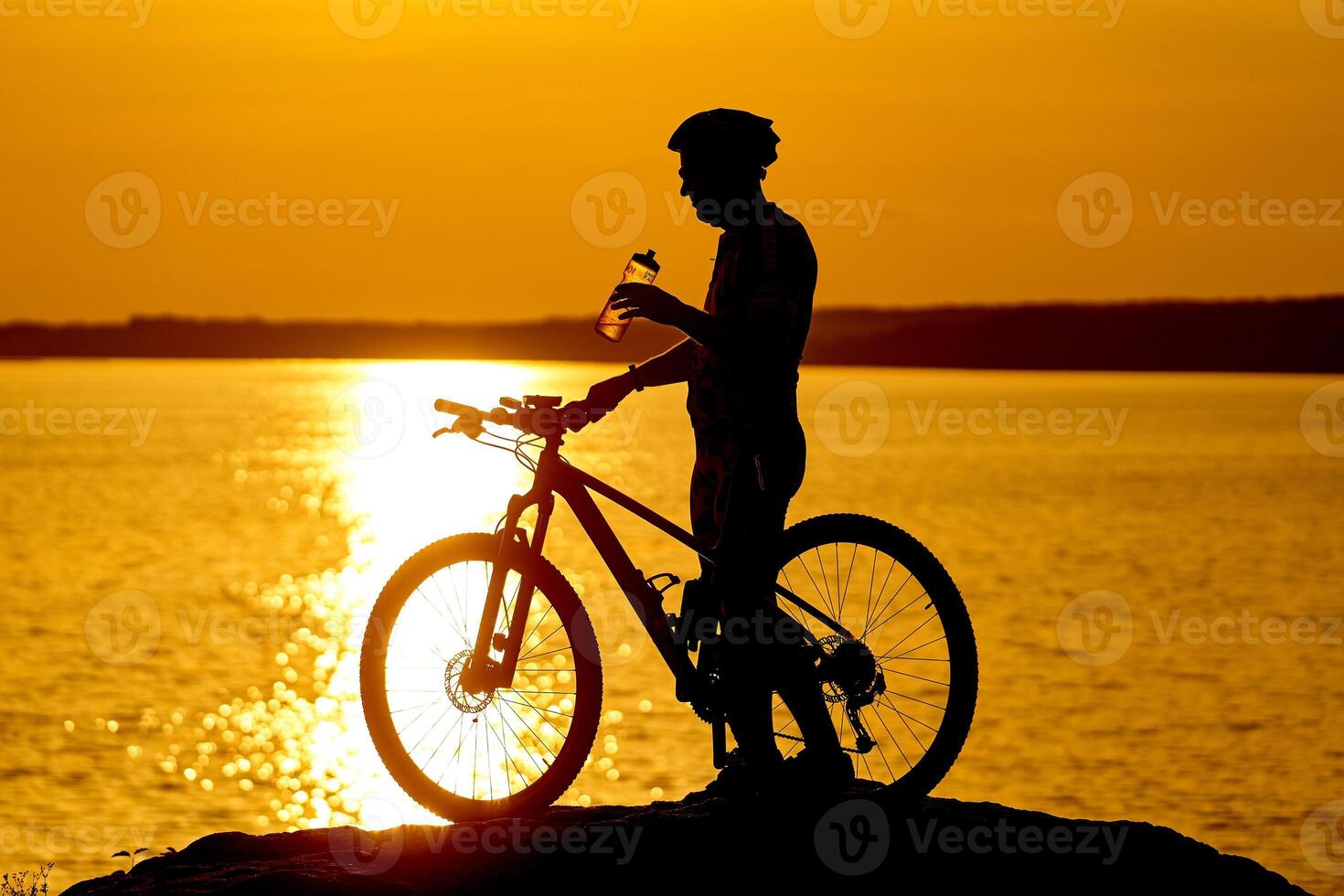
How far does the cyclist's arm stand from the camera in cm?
664

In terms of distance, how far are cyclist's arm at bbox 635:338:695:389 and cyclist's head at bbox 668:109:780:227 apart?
26.1 inches

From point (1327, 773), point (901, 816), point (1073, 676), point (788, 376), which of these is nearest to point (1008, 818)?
point (901, 816)

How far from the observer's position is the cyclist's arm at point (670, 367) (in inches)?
261

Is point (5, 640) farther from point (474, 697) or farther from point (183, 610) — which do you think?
point (474, 697)

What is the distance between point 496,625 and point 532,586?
0.70 ft

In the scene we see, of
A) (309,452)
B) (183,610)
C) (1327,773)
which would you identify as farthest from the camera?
(309,452)

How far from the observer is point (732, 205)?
20.3 ft

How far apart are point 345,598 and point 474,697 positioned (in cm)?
6666

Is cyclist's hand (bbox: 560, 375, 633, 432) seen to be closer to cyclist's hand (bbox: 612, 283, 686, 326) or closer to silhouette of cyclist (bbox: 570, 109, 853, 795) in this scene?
silhouette of cyclist (bbox: 570, 109, 853, 795)

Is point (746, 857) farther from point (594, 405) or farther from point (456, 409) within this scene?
point (456, 409)

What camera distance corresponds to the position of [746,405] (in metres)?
6.30

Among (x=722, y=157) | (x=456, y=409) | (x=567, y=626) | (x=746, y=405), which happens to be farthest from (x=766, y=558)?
(x=722, y=157)

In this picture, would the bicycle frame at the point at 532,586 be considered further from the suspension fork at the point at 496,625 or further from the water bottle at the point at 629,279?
the water bottle at the point at 629,279

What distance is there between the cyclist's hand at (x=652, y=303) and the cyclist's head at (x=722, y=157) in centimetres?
42
